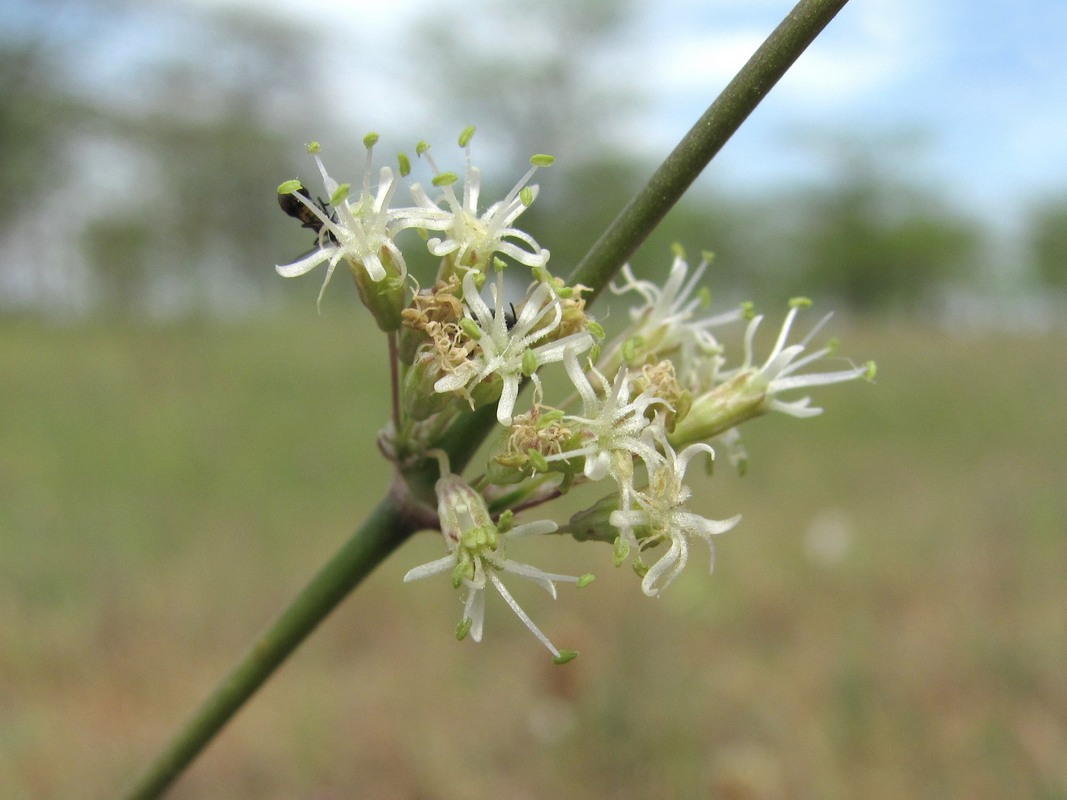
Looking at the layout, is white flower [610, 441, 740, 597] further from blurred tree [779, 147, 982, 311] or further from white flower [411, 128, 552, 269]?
blurred tree [779, 147, 982, 311]

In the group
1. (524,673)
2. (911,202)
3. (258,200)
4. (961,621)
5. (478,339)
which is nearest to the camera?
(478,339)

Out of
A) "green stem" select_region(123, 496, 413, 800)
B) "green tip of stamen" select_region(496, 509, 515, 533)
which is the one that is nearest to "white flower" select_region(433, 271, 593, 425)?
"green tip of stamen" select_region(496, 509, 515, 533)

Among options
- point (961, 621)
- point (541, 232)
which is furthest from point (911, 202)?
point (961, 621)

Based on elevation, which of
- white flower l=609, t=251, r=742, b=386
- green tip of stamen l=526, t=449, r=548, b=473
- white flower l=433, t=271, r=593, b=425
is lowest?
white flower l=609, t=251, r=742, b=386

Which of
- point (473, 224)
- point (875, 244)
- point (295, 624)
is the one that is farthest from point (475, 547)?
point (875, 244)

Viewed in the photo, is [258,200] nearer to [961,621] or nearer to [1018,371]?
[1018,371]

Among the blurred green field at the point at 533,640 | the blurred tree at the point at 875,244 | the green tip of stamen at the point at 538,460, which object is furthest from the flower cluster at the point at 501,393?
the blurred tree at the point at 875,244

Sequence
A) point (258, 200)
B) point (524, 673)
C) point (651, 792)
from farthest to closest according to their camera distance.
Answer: point (258, 200)
point (524, 673)
point (651, 792)
